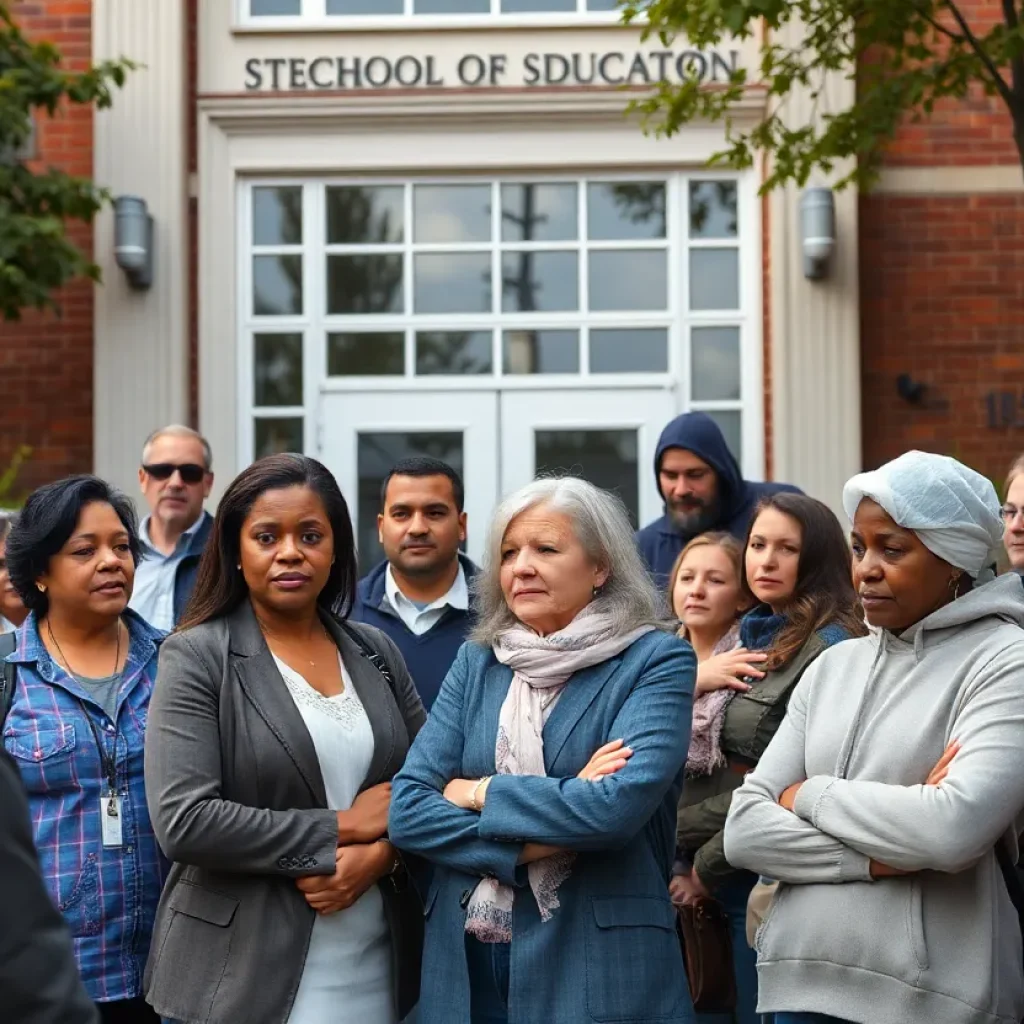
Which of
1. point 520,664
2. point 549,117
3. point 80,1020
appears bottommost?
point 80,1020

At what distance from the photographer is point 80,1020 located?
6.44 ft

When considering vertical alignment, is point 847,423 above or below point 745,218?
below

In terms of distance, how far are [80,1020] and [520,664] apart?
2.11 m

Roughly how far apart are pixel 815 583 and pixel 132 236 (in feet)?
20.4

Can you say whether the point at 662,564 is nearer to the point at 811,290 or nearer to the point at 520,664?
the point at 520,664

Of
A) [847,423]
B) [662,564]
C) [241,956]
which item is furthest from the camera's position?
[847,423]

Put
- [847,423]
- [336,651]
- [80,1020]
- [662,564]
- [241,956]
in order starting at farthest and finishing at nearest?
1. [847,423]
2. [662,564]
3. [336,651]
4. [241,956]
5. [80,1020]

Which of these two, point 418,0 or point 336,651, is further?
point 418,0

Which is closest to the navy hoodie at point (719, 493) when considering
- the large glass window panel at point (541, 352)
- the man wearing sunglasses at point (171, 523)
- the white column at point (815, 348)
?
the man wearing sunglasses at point (171, 523)

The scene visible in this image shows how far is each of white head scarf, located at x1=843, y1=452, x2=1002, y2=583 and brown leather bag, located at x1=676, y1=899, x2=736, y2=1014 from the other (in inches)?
56.8

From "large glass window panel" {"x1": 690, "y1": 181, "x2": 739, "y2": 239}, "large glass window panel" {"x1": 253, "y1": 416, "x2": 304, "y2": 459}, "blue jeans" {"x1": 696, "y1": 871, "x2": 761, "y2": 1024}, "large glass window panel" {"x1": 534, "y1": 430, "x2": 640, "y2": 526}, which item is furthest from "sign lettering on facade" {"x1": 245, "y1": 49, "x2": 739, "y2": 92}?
"blue jeans" {"x1": 696, "y1": 871, "x2": 761, "y2": 1024}

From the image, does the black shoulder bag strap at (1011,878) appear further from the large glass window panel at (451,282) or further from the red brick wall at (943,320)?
the large glass window panel at (451,282)

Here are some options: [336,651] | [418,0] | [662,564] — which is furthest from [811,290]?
[336,651]

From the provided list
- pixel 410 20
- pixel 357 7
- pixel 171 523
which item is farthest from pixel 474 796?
pixel 357 7
